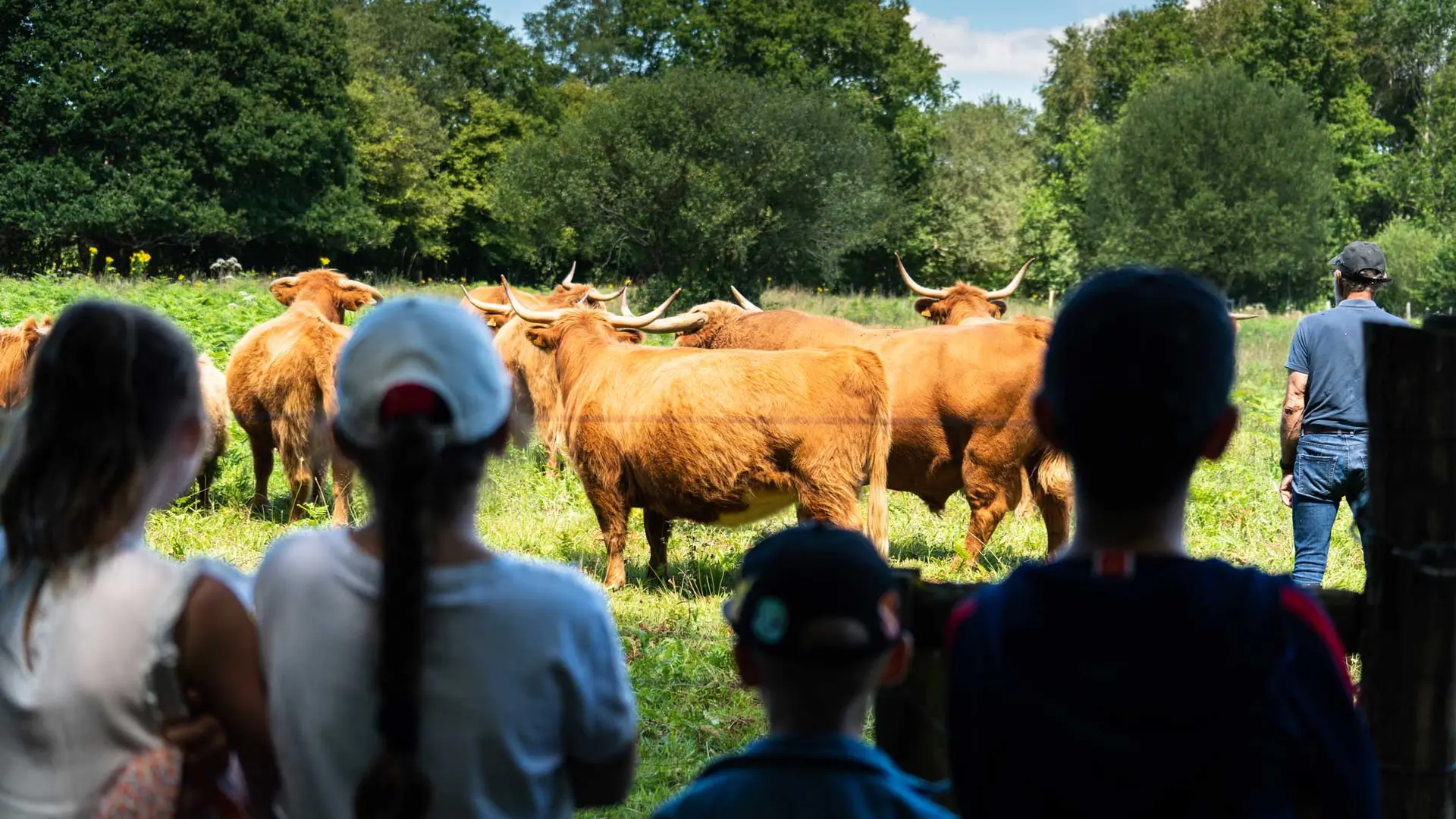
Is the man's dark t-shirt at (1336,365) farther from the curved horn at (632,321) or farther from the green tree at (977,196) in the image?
the green tree at (977,196)

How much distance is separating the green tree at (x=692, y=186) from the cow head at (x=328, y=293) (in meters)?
20.2

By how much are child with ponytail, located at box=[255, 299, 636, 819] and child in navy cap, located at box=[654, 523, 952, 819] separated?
0.23 m

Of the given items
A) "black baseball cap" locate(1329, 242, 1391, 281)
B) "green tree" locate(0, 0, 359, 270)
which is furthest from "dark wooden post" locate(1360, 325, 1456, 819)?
"green tree" locate(0, 0, 359, 270)

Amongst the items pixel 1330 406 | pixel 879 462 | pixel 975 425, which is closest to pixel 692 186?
pixel 975 425

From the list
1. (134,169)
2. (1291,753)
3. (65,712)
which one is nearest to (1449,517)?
(1291,753)

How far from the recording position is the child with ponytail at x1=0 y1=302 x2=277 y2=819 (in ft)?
5.83

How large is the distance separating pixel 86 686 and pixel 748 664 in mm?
932

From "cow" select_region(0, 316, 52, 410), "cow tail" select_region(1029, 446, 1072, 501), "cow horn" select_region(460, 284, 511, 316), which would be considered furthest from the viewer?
"cow horn" select_region(460, 284, 511, 316)

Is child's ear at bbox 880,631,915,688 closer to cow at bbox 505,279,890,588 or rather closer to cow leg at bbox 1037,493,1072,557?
cow at bbox 505,279,890,588

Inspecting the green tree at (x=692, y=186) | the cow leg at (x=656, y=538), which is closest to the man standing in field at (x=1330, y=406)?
the cow leg at (x=656, y=538)

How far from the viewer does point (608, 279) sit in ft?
143

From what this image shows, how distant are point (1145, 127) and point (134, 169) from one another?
41.3 m

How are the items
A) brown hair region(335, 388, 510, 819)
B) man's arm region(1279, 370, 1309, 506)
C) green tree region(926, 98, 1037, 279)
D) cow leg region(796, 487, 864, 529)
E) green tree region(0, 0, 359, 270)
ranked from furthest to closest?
green tree region(926, 98, 1037, 279) < green tree region(0, 0, 359, 270) < cow leg region(796, 487, 864, 529) < man's arm region(1279, 370, 1309, 506) < brown hair region(335, 388, 510, 819)

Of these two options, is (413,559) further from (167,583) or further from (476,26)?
(476,26)
